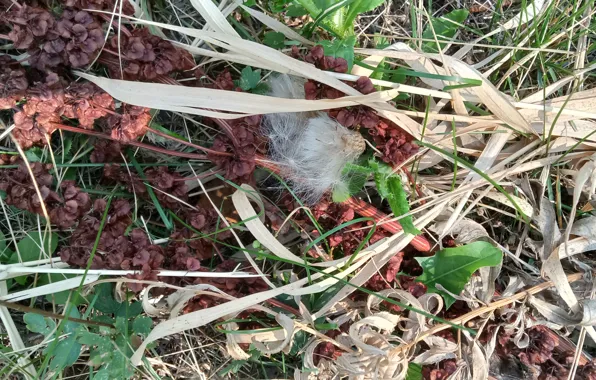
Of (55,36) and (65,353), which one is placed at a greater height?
(55,36)

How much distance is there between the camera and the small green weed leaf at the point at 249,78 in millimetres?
1779

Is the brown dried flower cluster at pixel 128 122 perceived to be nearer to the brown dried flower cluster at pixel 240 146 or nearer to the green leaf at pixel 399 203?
the brown dried flower cluster at pixel 240 146

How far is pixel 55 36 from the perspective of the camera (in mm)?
1627

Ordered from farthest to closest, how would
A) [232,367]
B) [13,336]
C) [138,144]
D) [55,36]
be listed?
1. [232,367]
2. [13,336]
3. [138,144]
4. [55,36]

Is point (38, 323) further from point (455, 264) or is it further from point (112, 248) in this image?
point (455, 264)

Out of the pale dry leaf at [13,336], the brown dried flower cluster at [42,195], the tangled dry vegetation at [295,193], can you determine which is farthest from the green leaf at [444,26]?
the pale dry leaf at [13,336]

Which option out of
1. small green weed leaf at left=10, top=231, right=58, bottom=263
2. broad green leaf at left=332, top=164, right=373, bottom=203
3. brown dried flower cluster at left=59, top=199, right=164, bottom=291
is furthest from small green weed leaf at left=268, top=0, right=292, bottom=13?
small green weed leaf at left=10, top=231, right=58, bottom=263

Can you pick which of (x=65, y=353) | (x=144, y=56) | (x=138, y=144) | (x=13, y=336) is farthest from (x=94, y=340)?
(x=144, y=56)

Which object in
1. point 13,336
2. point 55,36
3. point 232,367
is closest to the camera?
point 55,36

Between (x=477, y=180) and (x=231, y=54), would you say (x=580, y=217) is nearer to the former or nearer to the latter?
(x=477, y=180)

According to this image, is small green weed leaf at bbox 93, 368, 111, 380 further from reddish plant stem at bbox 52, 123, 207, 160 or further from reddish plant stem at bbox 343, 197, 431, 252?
reddish plant stem at bbox 343, 197, 431, 252

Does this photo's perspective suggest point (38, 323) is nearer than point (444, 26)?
Yes

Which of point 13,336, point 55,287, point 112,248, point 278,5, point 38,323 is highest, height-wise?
point 278,5

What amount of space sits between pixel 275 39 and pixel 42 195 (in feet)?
3.16
